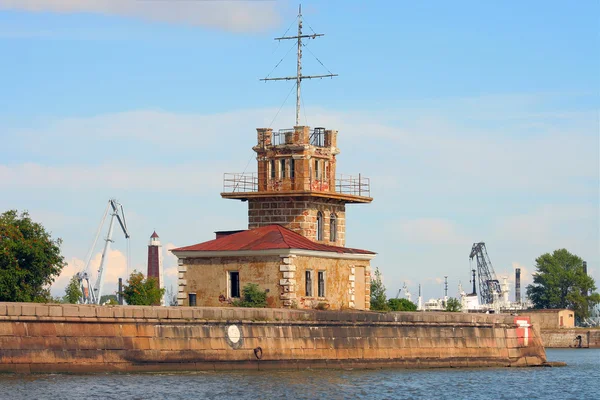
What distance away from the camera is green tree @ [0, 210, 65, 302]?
58781 mm

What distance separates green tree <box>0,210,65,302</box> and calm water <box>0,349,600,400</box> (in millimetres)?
15276

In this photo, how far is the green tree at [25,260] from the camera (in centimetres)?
5878

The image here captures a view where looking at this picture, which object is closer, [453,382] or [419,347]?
[453,382]

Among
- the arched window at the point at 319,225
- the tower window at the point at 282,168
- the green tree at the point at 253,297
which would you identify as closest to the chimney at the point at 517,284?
the arched window at the point at 319,225

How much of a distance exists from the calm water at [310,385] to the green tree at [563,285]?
9518cm

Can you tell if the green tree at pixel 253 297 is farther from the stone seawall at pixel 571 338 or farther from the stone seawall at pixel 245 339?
the stone seawall at pixel 571 338

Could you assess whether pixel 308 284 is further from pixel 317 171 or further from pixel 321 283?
pixel 317 171

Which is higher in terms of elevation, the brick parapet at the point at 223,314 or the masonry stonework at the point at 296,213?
the masonry stonework at the point at 296,213

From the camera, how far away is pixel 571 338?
136625 millimetres

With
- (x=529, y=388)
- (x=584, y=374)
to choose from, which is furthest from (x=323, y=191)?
(x=584, y=374)

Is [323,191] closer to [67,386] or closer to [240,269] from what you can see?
[240,269]

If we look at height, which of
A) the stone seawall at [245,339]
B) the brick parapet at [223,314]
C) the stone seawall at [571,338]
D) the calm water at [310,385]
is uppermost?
the brick parapet at [223,314]

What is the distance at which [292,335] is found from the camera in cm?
5238

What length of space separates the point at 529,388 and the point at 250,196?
17960 millimetres
